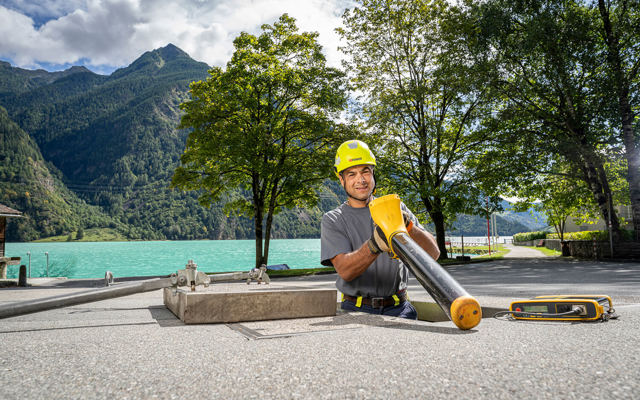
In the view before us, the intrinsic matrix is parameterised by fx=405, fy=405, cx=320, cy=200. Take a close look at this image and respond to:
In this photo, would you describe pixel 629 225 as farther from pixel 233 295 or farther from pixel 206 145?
pixel 233 295

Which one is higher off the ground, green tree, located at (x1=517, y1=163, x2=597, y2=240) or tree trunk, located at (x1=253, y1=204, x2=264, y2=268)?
green tree, located at (x1=517, y1=163, x2=597, y2=240)

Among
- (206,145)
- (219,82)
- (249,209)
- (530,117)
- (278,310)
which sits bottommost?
(278,310)

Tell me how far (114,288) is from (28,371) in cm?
256

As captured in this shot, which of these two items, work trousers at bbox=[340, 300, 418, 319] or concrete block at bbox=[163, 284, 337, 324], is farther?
work trousers at bbox=[340, 300, 418, 319]

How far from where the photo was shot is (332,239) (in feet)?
10.3

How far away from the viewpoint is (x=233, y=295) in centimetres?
285

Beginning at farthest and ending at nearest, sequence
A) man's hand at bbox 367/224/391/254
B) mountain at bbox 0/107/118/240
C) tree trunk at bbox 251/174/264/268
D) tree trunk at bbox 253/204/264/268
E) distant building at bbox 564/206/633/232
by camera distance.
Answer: mountain at bbox 0/107/118/240
distant building at bbox 564/206/633/232
tree trunk at bbox 251/174/264/268
tree trunk at bbox 253/204/264/268
man's hand at bbox 367/224/391/254

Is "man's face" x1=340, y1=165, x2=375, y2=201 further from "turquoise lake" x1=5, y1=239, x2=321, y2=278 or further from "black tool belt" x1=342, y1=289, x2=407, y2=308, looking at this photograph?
"turquoise lake" x1=5, y1=239, x2=321, y2=278

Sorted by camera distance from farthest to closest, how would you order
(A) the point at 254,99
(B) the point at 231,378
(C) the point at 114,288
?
(A) the point at 254,99 → (C) the point at 114,288 → (B) the point at 231,378

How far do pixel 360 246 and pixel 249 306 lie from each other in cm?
96

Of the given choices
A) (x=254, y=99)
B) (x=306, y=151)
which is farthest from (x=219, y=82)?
(x=306, y=151)

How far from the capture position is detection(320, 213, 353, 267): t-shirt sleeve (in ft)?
10.2

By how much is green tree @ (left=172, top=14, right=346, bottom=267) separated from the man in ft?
56.4

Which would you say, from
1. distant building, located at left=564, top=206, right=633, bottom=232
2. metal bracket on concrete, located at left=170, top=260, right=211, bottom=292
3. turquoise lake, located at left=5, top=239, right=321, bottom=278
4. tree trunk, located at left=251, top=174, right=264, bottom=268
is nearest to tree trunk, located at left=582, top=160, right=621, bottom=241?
distant building, located at left=564, top=206, right=633, bottom=232
